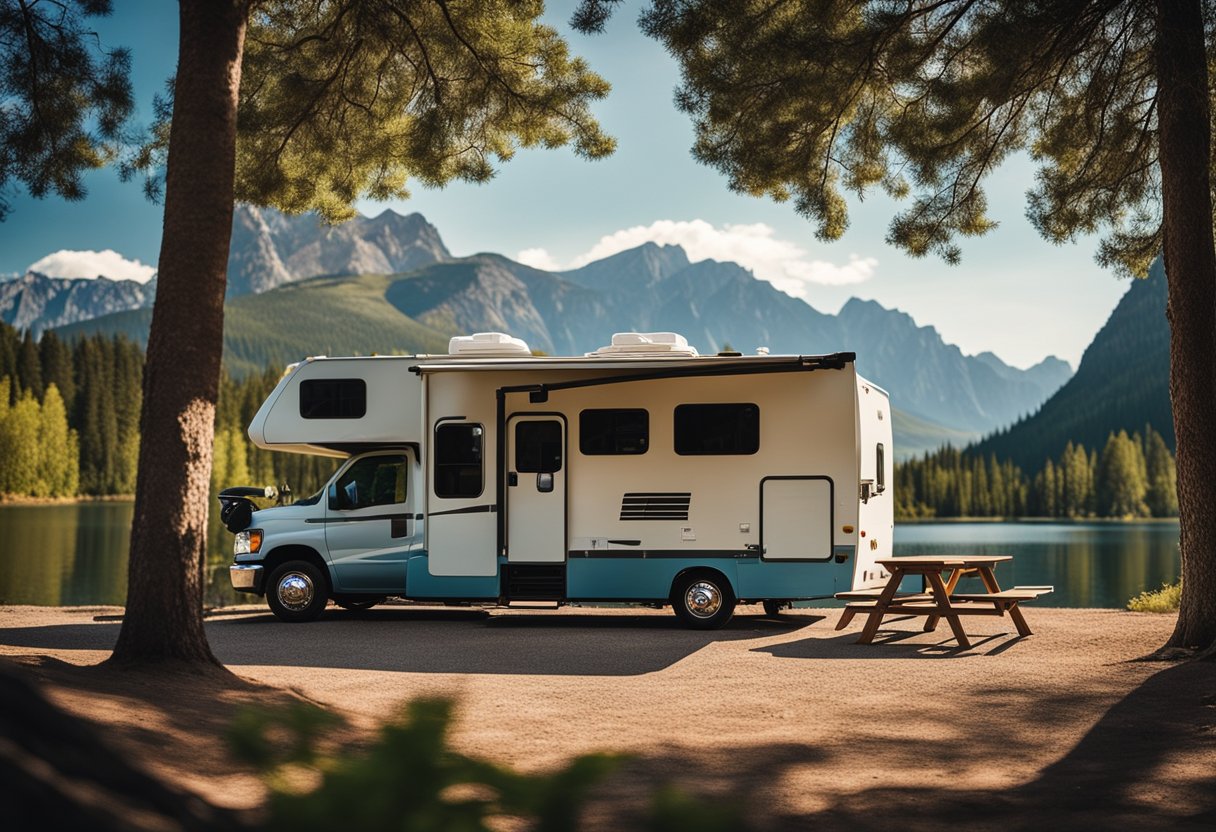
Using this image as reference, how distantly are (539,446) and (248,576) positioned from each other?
3.95 meters

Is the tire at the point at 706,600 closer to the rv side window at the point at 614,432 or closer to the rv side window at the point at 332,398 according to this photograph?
the rv side window at the point at 614,432

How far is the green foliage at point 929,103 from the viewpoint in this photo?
38.2 feet

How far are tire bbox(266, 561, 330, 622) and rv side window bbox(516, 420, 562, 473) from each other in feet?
9.77

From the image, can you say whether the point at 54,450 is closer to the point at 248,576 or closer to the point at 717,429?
the point at 248,576

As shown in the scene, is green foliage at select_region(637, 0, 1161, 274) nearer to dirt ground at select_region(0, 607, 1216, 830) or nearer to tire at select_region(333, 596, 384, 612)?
dirt ground at select_region(0, 607, 1216, 830)

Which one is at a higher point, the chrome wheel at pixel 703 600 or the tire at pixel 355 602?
the chrome wheel at pixel 703 600

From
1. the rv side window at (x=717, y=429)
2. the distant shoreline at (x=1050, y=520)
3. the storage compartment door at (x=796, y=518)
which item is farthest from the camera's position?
the distant shoreline at (x=1050, y=520)

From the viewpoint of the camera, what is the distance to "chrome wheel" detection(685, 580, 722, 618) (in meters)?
13.3

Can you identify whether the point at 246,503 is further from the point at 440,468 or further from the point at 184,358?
the point at 184,358

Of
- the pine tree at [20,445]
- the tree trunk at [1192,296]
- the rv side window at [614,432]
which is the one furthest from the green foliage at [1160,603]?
the pine tree at [20,445]

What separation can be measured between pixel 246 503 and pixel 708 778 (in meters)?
10.1

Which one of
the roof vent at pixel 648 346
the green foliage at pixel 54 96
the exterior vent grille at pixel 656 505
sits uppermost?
the green foliage at pixel 54 96

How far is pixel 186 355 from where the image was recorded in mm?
8312

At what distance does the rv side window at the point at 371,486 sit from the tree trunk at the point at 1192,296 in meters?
8.22
